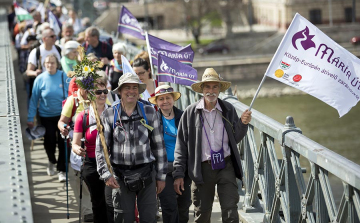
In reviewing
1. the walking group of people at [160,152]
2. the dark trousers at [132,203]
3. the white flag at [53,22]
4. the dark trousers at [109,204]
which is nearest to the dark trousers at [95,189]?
the walking group of people at [160,152]

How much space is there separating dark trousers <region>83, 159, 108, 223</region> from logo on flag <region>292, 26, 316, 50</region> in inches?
85.4

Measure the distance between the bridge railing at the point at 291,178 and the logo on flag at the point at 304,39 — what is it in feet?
2.15

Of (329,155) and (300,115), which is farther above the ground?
(329,155)

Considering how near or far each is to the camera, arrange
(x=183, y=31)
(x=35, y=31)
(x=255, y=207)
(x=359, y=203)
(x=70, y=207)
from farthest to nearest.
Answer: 1. (x=183, y=31)
2. (x=35, y=31)
3. (x=70, y=207)
4. (x=255, y=207)
5. (x=359, y=203)

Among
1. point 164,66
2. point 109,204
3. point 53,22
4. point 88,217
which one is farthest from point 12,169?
point 53,22

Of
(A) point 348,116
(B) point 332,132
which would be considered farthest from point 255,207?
(A) point 348,116

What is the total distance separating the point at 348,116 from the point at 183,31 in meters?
33.2

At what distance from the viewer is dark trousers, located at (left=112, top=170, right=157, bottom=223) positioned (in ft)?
21.4

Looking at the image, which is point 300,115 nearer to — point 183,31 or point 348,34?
point 348,34

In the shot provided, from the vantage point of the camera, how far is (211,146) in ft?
21.8

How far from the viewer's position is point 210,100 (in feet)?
21.8

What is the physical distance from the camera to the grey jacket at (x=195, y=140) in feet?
21.7

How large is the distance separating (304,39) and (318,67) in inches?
10.0

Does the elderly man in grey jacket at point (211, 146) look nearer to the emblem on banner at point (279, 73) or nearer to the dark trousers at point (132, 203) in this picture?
A: the dark trousers at point (132, 203)
